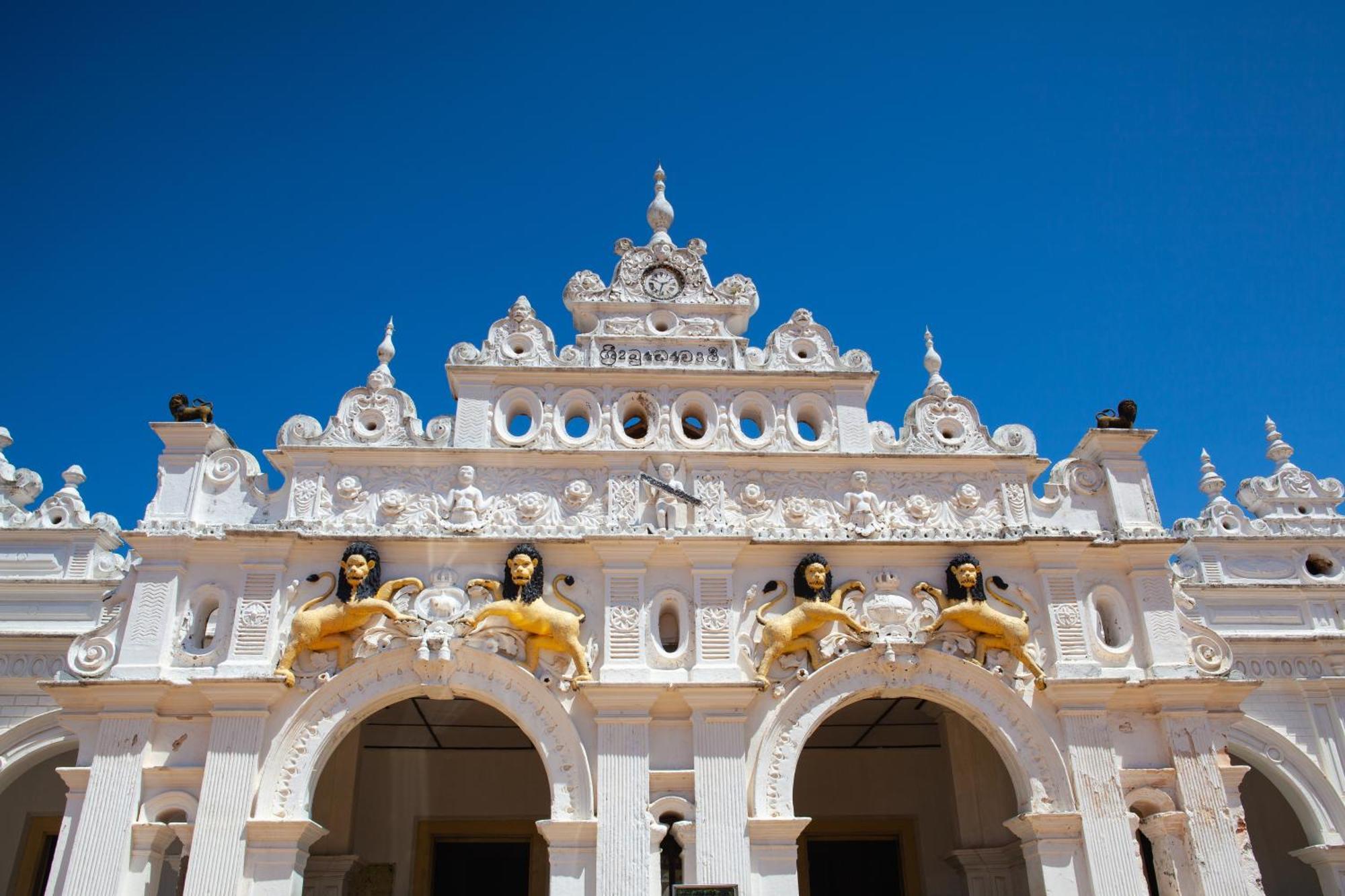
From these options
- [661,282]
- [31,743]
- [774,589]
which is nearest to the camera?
[774,589]

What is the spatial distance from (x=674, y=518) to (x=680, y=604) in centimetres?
124

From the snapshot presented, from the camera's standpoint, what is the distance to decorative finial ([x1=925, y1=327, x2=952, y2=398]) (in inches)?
695

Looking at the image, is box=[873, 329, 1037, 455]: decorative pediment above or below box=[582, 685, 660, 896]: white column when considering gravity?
above

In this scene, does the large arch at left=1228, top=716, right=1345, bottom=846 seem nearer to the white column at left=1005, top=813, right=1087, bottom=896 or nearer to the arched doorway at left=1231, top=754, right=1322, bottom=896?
the arched doorway at left=1231, top=754, right=1322, bottom=896

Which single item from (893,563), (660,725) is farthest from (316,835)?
(893,563)

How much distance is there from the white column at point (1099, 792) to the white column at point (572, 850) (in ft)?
21.0

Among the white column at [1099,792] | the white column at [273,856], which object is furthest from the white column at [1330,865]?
the white column at [273,856]

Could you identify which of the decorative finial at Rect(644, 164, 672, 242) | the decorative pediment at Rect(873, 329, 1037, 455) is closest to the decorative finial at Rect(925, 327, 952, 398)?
the decorative pediment at Rect(873, 329, 1037, 455)

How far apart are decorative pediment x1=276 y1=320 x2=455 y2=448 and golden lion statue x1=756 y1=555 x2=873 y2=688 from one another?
212 inches

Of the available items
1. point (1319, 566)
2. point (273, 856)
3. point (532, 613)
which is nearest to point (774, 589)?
point (532, 613)

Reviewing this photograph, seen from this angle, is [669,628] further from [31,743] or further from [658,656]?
[31,743]

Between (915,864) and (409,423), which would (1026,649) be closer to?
(915,864)

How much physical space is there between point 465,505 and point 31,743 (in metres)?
8.48

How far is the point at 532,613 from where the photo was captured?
49.9 ft
